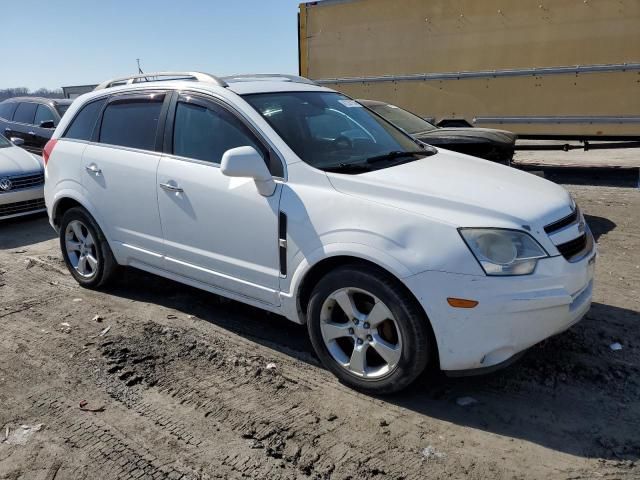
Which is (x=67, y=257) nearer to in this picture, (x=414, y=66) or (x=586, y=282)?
(x=586, y=282)

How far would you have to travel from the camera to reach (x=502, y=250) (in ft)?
9.74

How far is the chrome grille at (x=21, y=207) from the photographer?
7963 millimetres

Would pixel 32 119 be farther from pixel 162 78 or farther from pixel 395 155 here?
pixel 395 155

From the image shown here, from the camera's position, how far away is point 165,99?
439cm

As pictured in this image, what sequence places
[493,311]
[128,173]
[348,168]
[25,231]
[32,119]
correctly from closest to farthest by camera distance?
[493,311] < [348,168] < [128,173] < [25,231] < [32,119]

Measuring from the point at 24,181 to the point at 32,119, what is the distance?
3.78 m

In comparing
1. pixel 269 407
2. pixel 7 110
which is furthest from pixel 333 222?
pixel 7 110

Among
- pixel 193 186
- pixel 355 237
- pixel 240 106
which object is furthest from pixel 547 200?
pixel 193 186

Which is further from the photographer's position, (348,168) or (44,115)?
(44,115)

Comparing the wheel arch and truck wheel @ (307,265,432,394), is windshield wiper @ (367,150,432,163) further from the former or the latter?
truck wheel @ (307,265,432,394)

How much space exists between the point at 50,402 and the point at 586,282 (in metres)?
3.28

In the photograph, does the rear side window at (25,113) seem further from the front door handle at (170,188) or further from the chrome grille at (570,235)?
the chrome grille at (570,235)

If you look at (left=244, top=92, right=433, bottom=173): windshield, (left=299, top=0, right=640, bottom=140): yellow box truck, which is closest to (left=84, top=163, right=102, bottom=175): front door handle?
(left=244, top=92, right=433, bottom=173): windshield

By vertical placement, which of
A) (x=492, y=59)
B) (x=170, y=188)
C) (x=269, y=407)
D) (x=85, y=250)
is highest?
(x=492, y=59)
